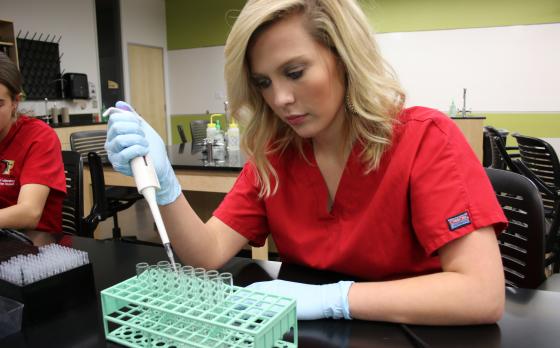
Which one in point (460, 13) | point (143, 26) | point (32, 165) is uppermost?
point (143, 26)

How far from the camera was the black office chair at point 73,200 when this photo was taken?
5.79 feet

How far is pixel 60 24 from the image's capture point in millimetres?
5184

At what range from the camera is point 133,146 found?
0.74 metres

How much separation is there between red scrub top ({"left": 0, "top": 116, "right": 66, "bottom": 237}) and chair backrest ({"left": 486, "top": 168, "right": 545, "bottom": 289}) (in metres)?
1.46

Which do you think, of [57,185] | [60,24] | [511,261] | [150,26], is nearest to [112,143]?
[57,185]

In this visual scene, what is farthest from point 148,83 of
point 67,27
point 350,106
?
point 350,106

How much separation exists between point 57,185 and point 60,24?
452 centimetres

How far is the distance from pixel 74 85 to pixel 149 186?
5084 millimetres

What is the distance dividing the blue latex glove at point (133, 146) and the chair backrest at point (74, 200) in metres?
1.05

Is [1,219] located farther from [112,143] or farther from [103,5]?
[103,5]

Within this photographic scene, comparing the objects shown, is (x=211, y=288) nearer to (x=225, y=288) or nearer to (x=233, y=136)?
(x=225, y=288)

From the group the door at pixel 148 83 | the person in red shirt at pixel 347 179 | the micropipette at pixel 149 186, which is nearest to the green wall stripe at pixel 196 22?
the door at pixel 148 83

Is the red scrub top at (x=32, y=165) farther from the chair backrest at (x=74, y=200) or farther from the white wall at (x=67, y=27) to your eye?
the white wall at (x=67, y=27)

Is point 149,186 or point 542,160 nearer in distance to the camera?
point 149,186
